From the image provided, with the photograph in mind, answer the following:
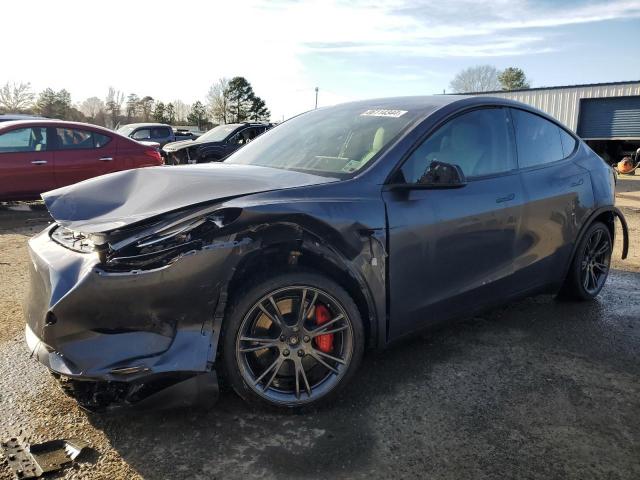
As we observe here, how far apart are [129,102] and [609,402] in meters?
64.6

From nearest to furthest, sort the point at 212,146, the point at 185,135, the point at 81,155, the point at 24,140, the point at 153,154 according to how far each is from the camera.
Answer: the point at 24,140 < the point at 81,155 < the point at 153,154 < the point at 212,146 < the point at 185,135

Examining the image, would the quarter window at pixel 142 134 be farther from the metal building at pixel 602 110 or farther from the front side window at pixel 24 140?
the metal building at pixel 602 110

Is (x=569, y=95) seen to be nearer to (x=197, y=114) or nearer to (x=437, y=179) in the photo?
(x=437, y=179)

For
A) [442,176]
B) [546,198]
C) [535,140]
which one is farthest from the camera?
[535,140]

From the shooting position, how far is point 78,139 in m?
8.76

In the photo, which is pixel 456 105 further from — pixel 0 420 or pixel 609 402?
pixel 0 420

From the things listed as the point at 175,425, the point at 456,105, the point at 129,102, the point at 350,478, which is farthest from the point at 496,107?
the point at 129,102

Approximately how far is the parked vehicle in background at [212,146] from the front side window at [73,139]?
4.10m

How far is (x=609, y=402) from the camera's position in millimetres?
2887

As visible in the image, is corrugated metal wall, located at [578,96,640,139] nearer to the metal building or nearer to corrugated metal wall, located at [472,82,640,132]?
the metal building

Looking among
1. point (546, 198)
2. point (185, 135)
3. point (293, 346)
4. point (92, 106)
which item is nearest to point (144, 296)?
point (293, 346)

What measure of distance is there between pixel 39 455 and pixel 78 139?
753cm

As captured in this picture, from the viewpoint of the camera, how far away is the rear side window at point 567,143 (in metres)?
4.18

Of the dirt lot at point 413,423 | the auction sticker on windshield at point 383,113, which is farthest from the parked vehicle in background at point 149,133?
the auction sticker on windshield at point 383,113
